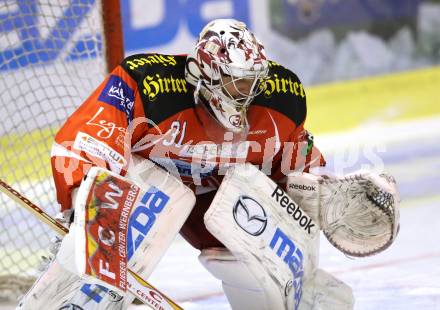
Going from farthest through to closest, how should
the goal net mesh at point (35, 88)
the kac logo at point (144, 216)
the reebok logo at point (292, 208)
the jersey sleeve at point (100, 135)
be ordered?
1. the goal net mesh at point (35, 88)
2. the reebok logo at point (292, 208)
3. the kac logo at point (144, 216)
4. the jersey sleeve at point (100, 135)

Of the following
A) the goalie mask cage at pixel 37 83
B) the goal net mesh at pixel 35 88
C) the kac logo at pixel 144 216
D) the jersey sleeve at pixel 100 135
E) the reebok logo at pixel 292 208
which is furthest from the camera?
→ the goal net mesh at pixel 35 88

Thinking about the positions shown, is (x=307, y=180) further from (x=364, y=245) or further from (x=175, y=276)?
(x=175, y=276)

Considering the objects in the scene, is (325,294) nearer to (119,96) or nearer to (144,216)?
(144,216)

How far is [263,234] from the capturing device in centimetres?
296

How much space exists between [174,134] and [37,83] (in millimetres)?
1303

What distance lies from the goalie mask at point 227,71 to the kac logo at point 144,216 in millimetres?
286

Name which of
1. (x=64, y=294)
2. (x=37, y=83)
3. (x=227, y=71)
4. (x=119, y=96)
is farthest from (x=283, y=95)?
(x=37, y=83)

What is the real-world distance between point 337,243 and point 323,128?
3034 millimetres

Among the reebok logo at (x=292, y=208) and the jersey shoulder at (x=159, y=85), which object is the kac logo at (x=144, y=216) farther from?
the reebok logo at (x=292, y=208)

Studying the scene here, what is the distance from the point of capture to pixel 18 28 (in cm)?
410

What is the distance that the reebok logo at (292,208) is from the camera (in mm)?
3055

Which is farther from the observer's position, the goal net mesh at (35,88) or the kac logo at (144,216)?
the goal net mesh at (35,88)

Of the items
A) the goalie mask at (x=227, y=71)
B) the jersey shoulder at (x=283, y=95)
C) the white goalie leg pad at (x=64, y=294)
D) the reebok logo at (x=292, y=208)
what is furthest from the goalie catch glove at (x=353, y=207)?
the white goalie leg pad at (x=64, y=294)

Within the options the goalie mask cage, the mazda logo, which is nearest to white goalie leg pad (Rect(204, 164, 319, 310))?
the mazda logo
